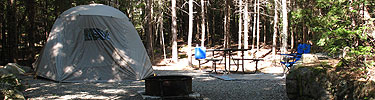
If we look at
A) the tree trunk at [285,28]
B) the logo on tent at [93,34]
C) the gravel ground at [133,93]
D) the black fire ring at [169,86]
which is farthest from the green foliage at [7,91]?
the tree trunk at [285,28]

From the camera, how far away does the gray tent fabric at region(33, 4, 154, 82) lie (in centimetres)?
956

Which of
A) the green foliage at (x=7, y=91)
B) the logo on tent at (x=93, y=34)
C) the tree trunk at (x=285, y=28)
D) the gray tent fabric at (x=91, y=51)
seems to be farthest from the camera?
the tree trunk at (x=285, y=28)

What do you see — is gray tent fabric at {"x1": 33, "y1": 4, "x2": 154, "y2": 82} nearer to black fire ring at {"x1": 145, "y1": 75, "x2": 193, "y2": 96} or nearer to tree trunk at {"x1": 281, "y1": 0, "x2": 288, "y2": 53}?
black fire ring at {"x1": 145, "y1": 75, "x2": 193, "y2": 96}

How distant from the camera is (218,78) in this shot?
33.0 ft

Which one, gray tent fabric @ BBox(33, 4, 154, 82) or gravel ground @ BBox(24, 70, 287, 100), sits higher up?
gray tent fabric @ BBox(33, 4, 154, 82)

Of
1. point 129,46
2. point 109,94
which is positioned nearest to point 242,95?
point 109,94

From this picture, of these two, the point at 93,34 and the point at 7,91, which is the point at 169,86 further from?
the point at 93,34

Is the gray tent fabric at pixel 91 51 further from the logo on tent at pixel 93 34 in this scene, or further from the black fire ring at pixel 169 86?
the black fire ring at pixel 169 86

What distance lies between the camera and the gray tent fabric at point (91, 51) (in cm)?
956

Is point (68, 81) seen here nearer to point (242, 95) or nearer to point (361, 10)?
point (242, 95)

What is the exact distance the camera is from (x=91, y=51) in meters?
9.79

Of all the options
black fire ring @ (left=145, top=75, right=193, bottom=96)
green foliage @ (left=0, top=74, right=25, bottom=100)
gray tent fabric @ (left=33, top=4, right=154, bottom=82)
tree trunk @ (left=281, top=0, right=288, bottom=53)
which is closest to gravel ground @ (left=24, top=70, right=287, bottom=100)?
black fire ring @ (left=145, top=75, right=193, bottom=96)

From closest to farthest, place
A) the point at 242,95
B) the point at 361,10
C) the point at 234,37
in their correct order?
the point at 361,10 < the point at 242,95 < the point at 234,37

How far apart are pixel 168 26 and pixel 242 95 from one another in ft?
95.9
